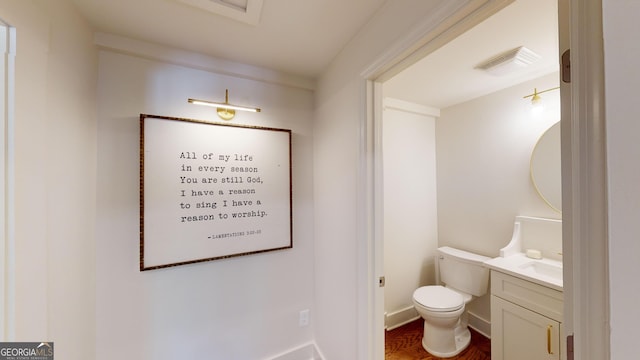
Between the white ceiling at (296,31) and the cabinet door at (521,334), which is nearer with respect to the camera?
the white ceiling at (296,31)

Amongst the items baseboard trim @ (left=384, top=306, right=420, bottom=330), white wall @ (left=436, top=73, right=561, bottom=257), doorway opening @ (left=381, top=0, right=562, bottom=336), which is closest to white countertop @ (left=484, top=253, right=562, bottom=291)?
doorway opening @ (left=381, top=0, right=562, bottom=336)

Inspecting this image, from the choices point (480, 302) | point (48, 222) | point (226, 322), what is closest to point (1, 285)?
point (48, 222)

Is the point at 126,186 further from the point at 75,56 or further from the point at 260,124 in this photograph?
the point at 260,124

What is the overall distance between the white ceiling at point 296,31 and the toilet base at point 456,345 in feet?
7.18

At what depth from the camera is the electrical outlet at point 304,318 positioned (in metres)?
1.73

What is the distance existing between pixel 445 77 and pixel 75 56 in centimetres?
225

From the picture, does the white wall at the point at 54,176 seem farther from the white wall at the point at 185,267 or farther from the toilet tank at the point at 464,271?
the toilet tank at the point at 464,271

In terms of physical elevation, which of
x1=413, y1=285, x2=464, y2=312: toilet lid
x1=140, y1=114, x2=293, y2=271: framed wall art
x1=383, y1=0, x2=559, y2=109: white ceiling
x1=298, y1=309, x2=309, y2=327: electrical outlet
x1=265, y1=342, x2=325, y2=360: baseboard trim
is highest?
x1=383, y1=0, x2=559, y2=109: white ceiling

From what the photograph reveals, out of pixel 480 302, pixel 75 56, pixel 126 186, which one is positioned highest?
pixel 75 56

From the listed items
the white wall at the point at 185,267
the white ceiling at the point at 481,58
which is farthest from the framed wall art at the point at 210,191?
the white ceiling at the point at 481,58

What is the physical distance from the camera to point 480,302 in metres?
2.14

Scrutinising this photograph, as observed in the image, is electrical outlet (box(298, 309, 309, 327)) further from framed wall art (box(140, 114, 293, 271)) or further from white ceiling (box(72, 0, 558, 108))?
white ceiling (box(72, 0, 558, 108))

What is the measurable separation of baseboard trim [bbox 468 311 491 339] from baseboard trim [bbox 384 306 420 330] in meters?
0.49

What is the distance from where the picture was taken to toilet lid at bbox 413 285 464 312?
1.79 m
